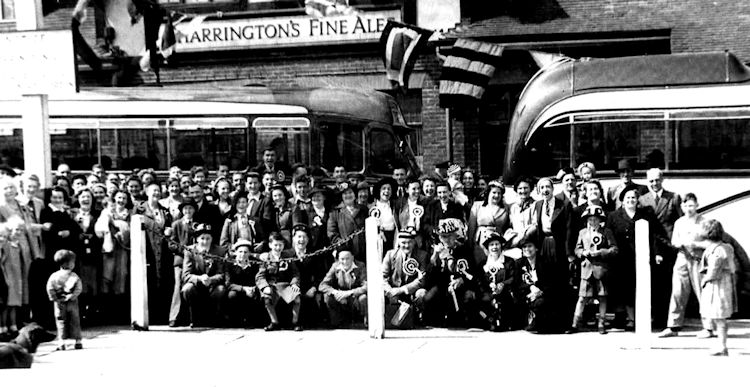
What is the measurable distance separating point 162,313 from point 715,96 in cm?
825

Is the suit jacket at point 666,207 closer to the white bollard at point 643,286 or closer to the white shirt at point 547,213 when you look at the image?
the white shirt at point 547,213

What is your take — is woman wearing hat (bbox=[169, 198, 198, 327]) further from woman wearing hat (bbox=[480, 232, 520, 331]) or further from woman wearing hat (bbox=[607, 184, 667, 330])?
woman wearing hat (bbox=[607, 184, 667, 330])

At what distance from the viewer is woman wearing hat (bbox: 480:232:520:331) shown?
1312 cm

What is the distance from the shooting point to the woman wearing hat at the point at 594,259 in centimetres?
1286

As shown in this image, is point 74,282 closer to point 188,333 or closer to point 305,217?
point 188,333

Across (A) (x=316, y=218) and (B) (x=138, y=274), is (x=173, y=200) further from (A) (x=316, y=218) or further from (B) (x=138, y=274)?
(A) (x=316, y=218)

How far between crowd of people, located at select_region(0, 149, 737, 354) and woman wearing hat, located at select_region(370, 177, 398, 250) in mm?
26

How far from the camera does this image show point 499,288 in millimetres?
13094

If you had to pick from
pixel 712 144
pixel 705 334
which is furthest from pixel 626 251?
pixel 712 144

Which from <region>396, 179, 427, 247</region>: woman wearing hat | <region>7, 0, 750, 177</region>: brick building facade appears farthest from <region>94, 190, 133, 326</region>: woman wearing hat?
<region>7, 0, 750, 177</region>: brick building facade

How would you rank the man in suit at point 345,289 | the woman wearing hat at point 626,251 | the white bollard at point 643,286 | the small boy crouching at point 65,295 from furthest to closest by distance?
the man in suit at point 345,289 < the woman wearing hat at point 626,251 < the small boy crouching at point 65,295 < the white bollard at point 643,286

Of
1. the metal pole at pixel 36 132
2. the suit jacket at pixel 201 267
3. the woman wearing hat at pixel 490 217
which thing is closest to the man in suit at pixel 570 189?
the woman wearing hat at pixel 490 217

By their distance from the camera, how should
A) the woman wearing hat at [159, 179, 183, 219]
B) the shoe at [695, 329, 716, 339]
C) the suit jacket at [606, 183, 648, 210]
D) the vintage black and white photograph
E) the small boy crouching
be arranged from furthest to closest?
1. the woman wearing hat at [159, 179, 183, 219]
2. the suit jacket at [606, 183, 648, 210]
3. the shoe at [695, 329, 716, 339]
4. the small boy crouching
5. the vintage black and white photograph

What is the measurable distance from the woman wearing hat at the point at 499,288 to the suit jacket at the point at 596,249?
78cm
